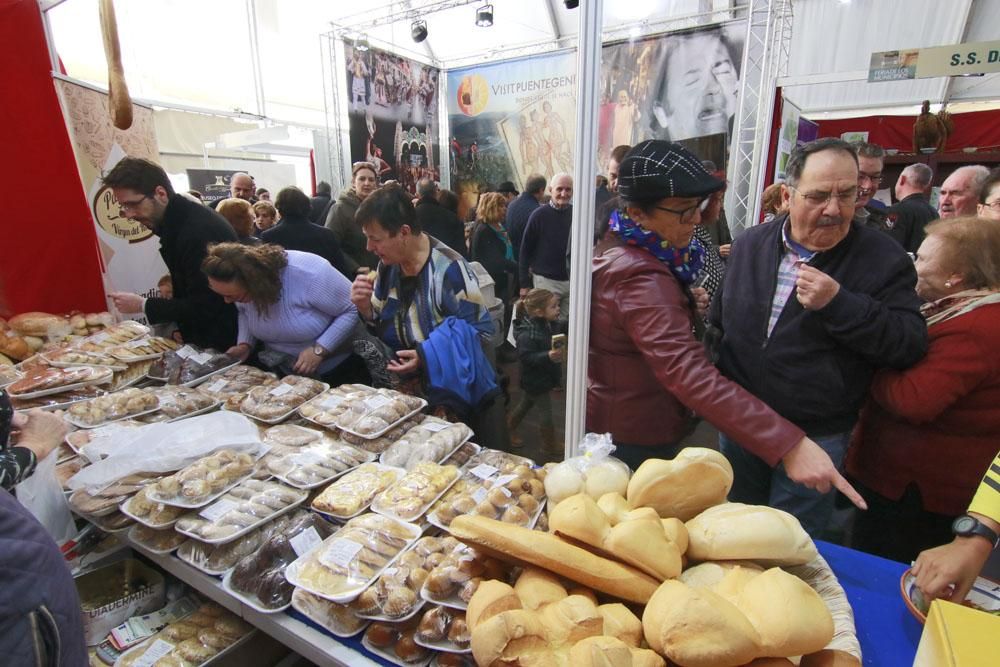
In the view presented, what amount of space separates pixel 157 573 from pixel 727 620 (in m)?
1.85

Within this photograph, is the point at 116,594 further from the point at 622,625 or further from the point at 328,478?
the point at 622,625

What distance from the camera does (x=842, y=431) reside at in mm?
1529

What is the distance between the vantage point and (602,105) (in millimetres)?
6578

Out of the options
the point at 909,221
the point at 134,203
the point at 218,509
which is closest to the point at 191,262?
the point at 134,203

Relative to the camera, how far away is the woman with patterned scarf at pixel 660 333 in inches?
48.2

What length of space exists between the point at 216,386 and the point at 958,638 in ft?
7.91

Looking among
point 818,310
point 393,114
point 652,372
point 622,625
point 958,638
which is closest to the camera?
point 958,638

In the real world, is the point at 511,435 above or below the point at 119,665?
below

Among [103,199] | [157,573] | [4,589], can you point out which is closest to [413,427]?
[157,573]

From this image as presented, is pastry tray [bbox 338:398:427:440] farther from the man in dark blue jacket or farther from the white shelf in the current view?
the man in dark blue jacket

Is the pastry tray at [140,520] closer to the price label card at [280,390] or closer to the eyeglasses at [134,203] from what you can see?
the price label card at [280,390]

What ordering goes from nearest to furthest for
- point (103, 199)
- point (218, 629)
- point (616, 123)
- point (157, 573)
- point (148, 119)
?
1. point (218, 629)
2. point (157, 573)
3. point (103, 199)
4. point (148, 119)
5. point (616, 123)

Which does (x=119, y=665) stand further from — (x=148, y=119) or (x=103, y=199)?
(x=148, y=119)

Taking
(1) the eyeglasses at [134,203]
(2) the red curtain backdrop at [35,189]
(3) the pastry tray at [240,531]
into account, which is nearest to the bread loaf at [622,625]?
(3) the pastry tray at [240,531]
